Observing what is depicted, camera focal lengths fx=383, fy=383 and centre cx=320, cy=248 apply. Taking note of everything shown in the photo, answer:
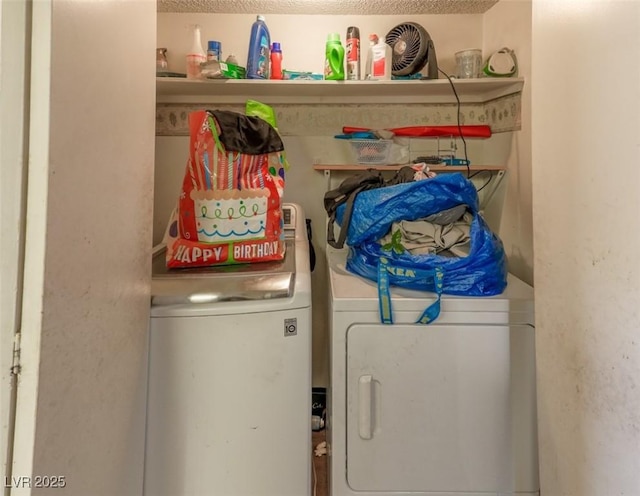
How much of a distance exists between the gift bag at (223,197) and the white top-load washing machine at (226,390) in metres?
0.23

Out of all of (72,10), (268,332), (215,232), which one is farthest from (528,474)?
(72,10)

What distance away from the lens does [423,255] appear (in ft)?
4.02

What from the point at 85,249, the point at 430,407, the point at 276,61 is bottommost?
the point at 430,407

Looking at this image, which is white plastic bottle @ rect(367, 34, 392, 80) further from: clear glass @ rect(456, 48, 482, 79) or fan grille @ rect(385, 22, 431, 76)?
clear glass @ rect(456, 48, 482, 79)

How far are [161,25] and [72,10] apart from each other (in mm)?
1574

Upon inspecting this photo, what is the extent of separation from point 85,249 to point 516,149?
5.70ft

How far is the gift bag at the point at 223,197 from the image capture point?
4.01 feet

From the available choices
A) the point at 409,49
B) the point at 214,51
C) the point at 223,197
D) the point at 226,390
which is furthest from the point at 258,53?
the point at 226,390

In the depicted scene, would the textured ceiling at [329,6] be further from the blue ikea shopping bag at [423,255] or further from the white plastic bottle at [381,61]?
the blue ikea shopping bag at [423,255]

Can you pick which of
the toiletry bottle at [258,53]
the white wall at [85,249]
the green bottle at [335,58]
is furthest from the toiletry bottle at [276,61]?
the white wall at [85,249]

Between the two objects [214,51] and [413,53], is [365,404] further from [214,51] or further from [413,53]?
[214,51]

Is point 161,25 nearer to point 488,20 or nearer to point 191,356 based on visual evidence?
point 488,20

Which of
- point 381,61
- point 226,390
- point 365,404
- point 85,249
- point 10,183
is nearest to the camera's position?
point 10,183

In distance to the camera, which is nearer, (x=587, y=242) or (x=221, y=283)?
(x=587, y=242)
